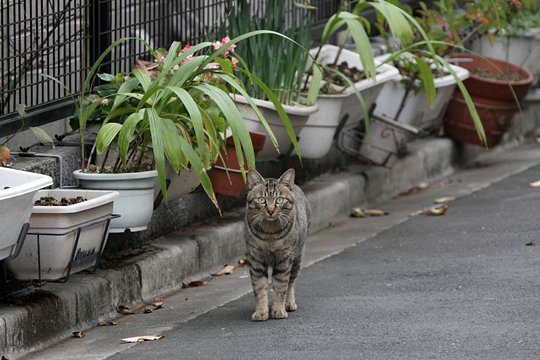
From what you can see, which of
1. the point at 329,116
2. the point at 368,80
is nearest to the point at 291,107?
the point at 329,116

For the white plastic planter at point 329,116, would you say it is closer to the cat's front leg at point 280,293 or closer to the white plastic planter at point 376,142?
the white plastic planter at point 376,142

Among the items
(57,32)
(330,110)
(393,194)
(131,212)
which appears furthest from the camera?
(393,194)

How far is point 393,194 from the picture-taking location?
409 inches

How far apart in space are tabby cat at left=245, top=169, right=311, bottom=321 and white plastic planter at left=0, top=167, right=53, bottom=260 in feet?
3.82

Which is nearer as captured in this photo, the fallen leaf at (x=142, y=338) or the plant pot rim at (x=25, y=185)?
the plant pot rim at (x=25, y=185)

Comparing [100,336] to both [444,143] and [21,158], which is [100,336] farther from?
[444,143]

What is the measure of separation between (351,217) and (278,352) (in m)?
4.02

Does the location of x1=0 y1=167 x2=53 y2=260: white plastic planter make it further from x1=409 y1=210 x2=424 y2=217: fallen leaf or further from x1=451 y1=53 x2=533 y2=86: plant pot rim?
x1=451 y1=53 x2=533 y2=86: plant pot rim

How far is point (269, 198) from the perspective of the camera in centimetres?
635

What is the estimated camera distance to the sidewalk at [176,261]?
603 cm

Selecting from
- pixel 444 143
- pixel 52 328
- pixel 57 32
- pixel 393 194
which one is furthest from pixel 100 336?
pixel 444 143

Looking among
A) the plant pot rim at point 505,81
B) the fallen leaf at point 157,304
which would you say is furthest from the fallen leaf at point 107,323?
the plant pot rim at point 505,81

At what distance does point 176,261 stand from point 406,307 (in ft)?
4.96

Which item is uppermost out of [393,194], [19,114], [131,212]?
[19,114]
